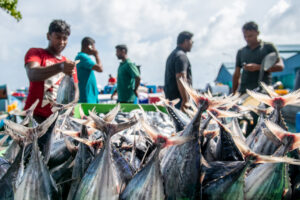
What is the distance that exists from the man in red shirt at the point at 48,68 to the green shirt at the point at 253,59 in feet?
8.08

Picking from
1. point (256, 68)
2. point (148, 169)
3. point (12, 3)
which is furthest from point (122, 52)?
point (12, 3)

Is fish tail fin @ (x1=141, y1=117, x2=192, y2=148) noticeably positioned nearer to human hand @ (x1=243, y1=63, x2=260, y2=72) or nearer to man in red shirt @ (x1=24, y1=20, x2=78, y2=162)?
man in red shirt @ (x1=24, y1=20, x2=78, y2=162)

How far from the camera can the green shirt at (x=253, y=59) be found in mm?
3154

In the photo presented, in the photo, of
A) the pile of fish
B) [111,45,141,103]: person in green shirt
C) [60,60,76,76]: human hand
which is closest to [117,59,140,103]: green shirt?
[111,45,141,103]: person in green shirt

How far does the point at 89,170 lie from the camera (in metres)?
0.67

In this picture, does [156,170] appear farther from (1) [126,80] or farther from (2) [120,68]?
(2) [120,68]

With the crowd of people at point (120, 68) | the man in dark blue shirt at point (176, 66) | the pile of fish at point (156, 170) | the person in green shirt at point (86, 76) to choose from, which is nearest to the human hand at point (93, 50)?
the crowd of people at point (120, 68)

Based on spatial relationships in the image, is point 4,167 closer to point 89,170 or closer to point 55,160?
point 55,160

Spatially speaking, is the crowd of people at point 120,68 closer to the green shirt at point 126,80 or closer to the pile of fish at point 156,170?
the green shirt at point 126,80

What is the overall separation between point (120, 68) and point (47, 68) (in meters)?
2.35

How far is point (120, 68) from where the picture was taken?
13.8ft

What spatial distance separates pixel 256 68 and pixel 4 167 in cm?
314

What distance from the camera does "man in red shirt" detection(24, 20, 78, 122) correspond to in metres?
1.89

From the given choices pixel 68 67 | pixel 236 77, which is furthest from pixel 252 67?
pixel 68 67
